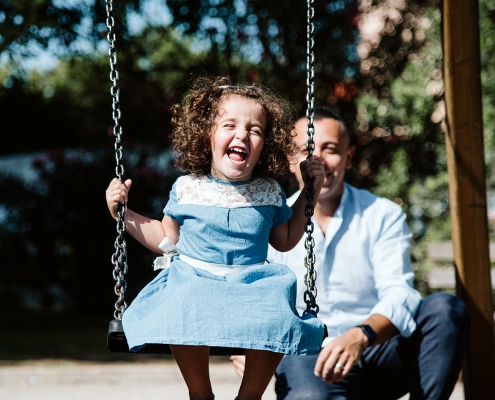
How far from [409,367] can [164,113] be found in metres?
5.68

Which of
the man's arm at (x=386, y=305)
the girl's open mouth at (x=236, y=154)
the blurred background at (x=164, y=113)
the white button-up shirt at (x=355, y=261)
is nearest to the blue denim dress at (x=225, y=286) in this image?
the girl's open mouth at (x=236, y=154)

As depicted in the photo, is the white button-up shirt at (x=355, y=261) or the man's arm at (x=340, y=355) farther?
the white button-up shirt at (x=355, y=261)

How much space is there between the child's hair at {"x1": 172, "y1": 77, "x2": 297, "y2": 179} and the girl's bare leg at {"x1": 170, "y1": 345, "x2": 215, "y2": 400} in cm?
70

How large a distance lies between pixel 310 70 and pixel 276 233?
0.67m

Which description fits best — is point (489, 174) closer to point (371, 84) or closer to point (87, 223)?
point (371, 84)

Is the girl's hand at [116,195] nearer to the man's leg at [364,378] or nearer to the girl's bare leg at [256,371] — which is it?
the girl's bare leg at [256,371]

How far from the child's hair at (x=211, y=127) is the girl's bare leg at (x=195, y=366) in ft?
2.31

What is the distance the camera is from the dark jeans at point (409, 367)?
3.41 meters

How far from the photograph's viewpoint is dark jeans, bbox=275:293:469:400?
3408mm

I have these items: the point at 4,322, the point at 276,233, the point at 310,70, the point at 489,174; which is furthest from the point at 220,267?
the point at 4,322

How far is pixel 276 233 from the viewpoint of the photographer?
2945 mm

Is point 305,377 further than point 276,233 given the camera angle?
Yes

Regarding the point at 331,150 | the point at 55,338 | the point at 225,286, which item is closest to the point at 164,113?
the point at 55,338

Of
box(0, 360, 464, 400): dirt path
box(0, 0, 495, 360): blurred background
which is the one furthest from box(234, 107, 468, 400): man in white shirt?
box(0, 0, 495, 360): blurred background
